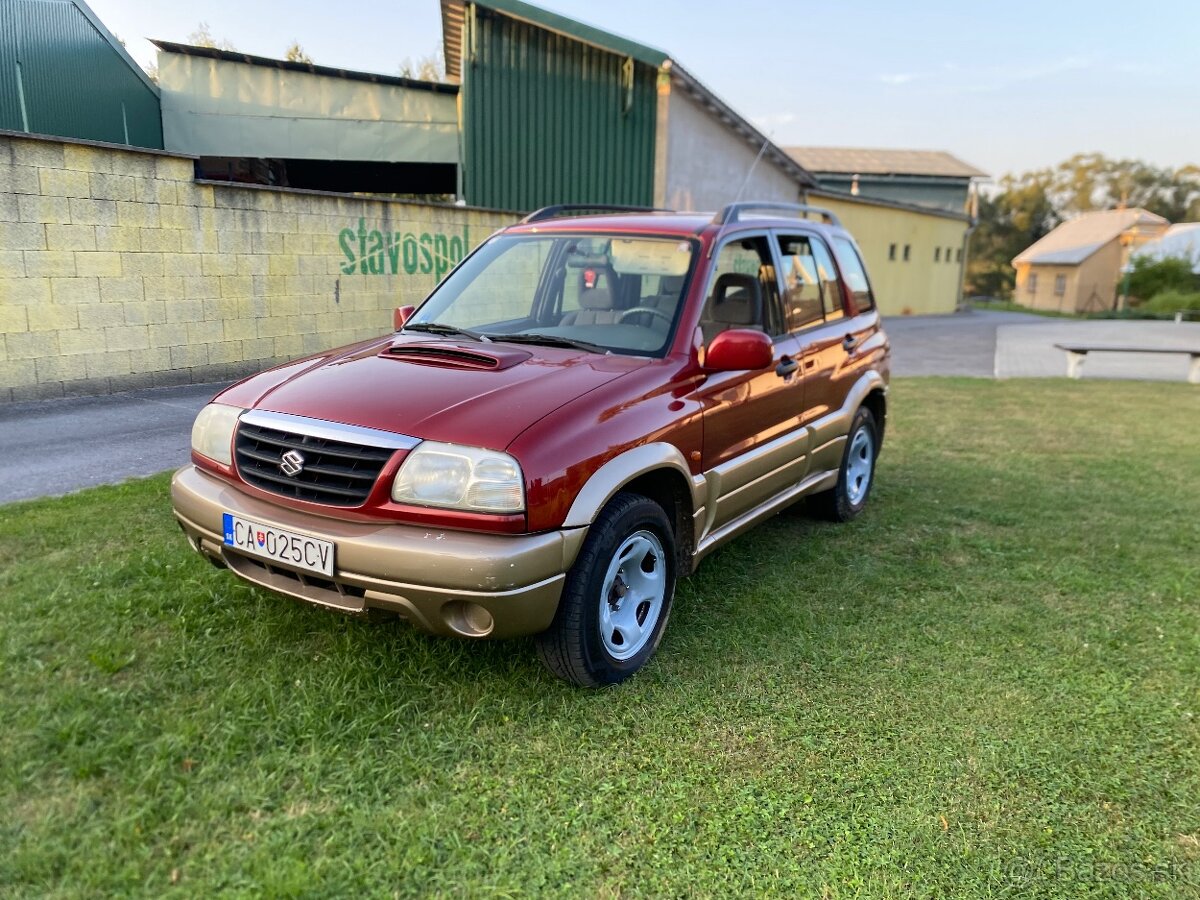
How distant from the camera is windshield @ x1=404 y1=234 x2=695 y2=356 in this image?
3742mm

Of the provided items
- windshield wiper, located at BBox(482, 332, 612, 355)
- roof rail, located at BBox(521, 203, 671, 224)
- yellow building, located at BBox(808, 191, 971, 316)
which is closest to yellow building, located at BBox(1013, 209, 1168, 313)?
yellow building, located at BBox(808, 191, 971, 316)

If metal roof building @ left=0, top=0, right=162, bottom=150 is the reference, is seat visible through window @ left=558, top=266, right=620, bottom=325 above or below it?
below

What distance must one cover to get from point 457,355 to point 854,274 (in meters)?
3.24

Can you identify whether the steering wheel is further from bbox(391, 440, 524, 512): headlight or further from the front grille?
the front grille

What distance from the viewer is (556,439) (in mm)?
2838

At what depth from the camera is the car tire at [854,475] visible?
5312 mm

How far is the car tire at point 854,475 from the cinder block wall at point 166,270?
6342mm

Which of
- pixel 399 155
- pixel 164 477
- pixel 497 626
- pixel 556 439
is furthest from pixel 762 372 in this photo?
pixel 399 155

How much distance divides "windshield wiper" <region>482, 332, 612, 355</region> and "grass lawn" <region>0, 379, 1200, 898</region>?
1.29 metres

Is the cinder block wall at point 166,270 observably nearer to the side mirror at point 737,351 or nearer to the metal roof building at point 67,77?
the metal roof building at point 67,77

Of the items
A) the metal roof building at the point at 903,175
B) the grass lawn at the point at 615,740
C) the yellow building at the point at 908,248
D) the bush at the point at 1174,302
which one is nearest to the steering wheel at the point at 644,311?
the grass lawn at the point at 615,740

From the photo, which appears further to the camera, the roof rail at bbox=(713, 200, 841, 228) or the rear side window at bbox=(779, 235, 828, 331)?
the rear side window at bbox=(779, 235, 828, 331)

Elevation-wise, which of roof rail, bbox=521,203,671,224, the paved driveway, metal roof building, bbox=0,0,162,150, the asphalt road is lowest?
the paved driveway

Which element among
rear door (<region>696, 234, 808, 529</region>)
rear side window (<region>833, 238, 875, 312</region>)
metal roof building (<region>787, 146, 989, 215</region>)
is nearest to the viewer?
rear door (<region>696, 234, 808, 529</region>)
